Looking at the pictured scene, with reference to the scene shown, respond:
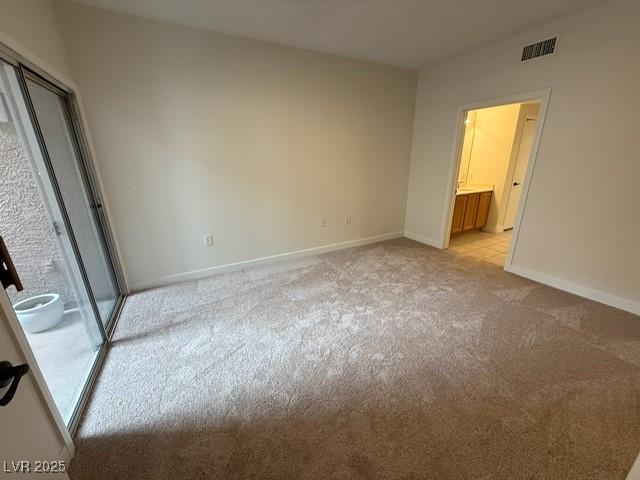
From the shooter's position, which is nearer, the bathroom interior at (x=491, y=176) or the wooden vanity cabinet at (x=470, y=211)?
the bathroom interior at (x=491, y=176)

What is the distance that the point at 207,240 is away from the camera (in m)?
3.07

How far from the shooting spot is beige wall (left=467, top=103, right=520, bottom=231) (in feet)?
14.1

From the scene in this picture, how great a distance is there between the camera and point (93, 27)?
219 centimetres

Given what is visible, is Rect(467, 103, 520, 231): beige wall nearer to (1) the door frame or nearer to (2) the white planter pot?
(1) the door frame

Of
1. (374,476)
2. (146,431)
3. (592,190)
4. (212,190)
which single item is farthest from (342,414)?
(592,190)

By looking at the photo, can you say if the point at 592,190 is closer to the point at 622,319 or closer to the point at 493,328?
the point at 622,319

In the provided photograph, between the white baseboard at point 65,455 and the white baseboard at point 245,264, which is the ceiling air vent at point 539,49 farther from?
the white baseboard at point 65,455

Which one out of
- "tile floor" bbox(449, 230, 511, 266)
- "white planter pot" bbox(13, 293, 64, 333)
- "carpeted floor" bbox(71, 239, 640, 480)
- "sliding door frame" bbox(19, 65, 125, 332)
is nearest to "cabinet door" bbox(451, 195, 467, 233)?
"tile floor" bbox(449, 230, 511, 266)

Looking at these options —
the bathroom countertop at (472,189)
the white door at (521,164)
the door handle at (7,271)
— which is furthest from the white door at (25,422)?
the white door at (521,164)

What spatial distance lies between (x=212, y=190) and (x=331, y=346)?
211 cm

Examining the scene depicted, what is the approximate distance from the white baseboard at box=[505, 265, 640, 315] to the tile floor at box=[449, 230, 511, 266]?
0.37 meters

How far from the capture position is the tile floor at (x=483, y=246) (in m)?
3.71

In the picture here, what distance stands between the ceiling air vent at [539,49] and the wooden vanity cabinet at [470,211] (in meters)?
1.95

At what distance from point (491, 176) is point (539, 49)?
2.40m
